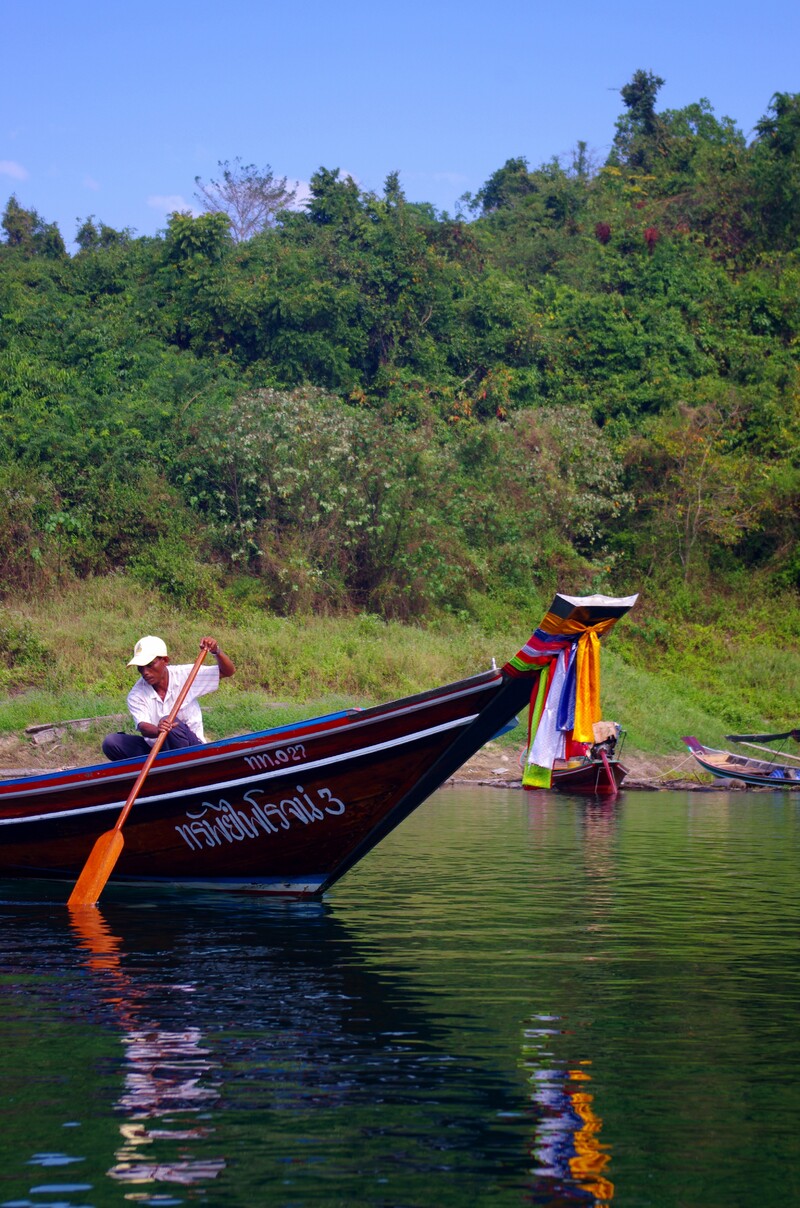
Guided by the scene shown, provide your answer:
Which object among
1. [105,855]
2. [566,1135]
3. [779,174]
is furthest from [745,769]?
[779,174]

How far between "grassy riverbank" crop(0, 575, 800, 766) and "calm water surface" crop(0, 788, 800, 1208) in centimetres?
840

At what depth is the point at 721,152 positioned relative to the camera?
3400 cm

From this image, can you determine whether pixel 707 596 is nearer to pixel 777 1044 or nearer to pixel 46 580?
pixel 46 580

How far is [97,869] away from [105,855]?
11cm

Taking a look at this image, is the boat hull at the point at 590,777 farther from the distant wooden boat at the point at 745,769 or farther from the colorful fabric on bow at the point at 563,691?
the colorful fabric on bow at the point at 563,691

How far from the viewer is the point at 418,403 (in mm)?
28266

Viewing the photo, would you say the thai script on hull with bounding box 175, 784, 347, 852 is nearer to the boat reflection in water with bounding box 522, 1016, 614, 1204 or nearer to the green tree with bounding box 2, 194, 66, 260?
the boat reflection in water with bounding box 522, 1016, 614, 1204

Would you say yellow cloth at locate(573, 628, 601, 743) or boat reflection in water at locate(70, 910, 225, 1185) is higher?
yellow cloth at locate(573, 628, 601, 743)

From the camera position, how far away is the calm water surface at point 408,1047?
4.24 m

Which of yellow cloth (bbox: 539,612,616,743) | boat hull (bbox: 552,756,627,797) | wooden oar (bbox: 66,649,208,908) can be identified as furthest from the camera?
boat hull (bbox: 552,756,627,797)

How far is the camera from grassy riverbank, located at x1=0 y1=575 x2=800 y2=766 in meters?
18.8

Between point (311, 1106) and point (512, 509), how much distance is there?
881 inches

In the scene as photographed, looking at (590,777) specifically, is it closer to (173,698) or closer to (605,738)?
(605,738)

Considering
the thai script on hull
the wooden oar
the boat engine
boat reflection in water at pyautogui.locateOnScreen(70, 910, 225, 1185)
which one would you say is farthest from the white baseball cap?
the boat engine
